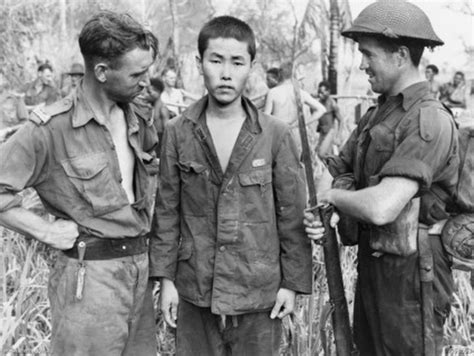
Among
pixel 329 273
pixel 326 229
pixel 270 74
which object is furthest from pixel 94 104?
pixel 270 74

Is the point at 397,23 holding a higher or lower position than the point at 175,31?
higher

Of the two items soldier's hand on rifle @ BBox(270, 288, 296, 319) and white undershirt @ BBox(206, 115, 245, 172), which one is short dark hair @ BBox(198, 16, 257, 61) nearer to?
white undershirt @ BBox(206, 115, 245, 172)

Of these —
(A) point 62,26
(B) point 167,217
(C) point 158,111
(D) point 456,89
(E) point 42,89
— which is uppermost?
(A) point 62,26

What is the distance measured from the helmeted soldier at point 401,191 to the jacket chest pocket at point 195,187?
443 millimetres

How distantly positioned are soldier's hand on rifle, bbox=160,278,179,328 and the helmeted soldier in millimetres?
633

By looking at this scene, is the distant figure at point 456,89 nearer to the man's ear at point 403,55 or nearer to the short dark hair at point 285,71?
the short dark hair at point 285,71

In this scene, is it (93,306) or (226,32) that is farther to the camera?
(226,32)

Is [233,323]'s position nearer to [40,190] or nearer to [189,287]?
[189,287]

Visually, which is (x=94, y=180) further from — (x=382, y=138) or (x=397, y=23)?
(x=397, y=23)

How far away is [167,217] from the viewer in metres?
2.56

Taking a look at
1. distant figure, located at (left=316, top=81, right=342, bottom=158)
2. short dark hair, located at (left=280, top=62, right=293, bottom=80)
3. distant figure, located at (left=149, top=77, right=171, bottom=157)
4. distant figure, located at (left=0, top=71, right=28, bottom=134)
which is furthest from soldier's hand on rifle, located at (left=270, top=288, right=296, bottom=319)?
distant figure, located at (left=0, top=71, right=28, bottom=134)

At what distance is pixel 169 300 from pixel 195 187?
0.49 metres

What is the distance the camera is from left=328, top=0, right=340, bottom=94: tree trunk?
1246cm

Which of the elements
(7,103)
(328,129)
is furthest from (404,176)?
(7,103)
